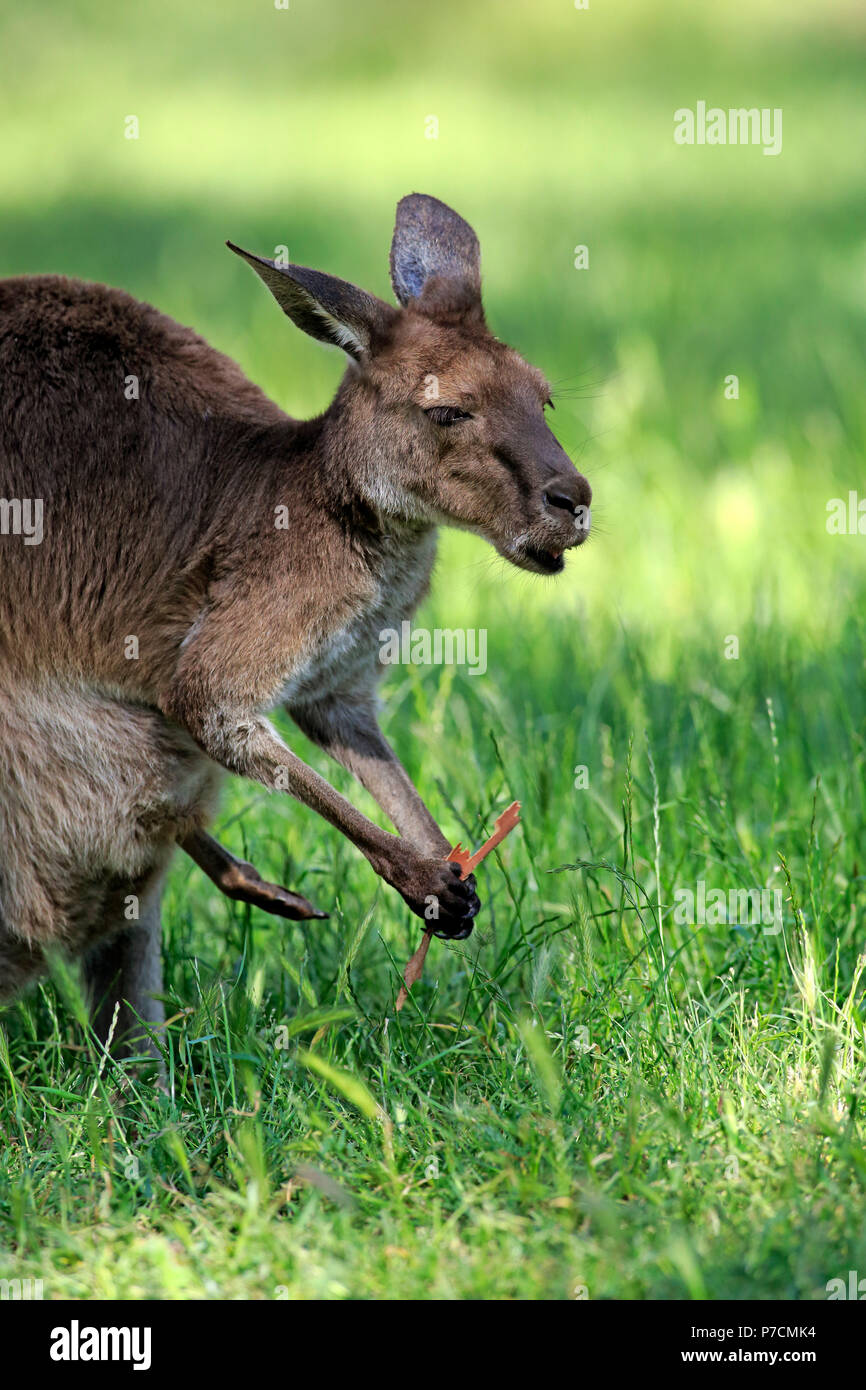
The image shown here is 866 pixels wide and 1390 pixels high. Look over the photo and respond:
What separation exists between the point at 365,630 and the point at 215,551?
34 cm

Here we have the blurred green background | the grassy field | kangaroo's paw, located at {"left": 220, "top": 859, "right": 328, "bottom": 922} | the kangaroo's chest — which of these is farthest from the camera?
the blurred green background

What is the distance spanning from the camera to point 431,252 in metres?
3.36

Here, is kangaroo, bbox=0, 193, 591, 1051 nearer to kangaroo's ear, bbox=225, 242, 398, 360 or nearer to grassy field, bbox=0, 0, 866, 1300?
kangaroo's ear, bbox=225, 242, 398, 360

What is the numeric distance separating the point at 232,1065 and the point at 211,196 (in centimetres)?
991

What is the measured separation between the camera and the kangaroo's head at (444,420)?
3.03m

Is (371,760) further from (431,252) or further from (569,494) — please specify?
(431,252)

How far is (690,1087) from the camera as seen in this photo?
9.71 feet

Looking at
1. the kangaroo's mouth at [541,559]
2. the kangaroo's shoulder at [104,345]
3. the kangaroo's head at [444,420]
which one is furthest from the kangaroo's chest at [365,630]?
the kangaroo's shoulder at [104,345]

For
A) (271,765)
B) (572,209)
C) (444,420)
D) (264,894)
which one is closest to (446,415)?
(444,420)

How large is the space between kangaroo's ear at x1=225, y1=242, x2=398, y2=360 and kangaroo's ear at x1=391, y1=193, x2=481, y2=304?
5.9 inches

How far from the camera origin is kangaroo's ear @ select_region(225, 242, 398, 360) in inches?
120

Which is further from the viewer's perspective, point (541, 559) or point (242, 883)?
point (242, 883)

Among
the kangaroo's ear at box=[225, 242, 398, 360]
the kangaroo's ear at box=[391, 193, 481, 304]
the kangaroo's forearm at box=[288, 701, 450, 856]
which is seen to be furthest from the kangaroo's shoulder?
the kangaroo's forearm at box=[288, 701, 450, 856]

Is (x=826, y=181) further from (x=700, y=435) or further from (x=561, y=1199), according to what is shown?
(x=561, y=1199)
